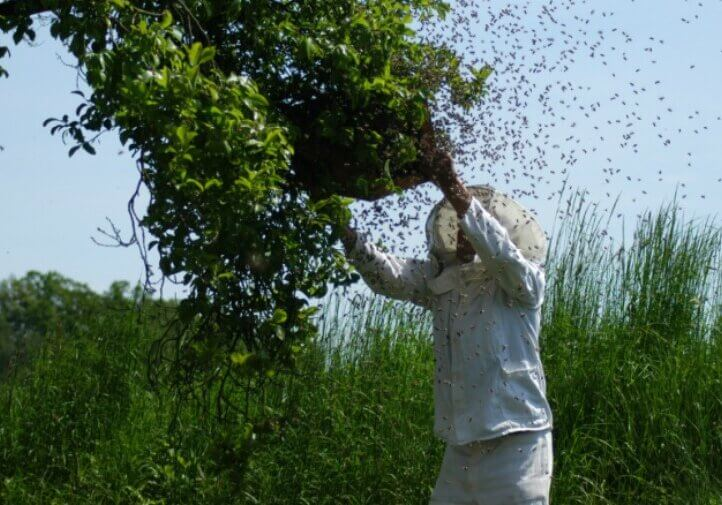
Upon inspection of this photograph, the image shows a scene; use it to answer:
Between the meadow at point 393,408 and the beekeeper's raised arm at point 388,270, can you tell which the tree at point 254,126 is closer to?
the beekeeper's raised arm at point 388,270

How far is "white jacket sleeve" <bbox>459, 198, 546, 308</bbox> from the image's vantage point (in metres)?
3.98

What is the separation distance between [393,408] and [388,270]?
196 centimetres

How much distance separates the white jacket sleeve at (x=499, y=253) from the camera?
3.98 m

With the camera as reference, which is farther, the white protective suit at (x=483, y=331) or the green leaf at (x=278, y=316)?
the white protective suit at (x=483, y=331)

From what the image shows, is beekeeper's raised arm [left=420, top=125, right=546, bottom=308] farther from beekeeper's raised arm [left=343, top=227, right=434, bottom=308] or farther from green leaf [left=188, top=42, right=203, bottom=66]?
green leaf [left=188, top=42, right=203, bottom=66]

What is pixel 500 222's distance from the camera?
4309 millimetres

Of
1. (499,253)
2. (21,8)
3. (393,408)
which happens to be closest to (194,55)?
(21,8)

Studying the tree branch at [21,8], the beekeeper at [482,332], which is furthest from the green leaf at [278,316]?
the tree branch at [21,8]

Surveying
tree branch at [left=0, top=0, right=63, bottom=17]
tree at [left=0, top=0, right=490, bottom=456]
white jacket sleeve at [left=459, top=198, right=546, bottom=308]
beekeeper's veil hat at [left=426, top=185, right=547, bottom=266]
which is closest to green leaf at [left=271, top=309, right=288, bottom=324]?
tree at [left=0, top=0, right=490, bottom=456]

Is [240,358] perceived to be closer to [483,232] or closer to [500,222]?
[483,232]

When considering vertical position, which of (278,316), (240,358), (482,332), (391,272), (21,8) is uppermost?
(21,8)

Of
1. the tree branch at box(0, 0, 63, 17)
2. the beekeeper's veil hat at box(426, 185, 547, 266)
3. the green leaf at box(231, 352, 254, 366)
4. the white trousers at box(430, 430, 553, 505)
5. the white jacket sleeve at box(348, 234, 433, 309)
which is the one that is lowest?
the white trousers at box(430, 430, 553, 505)

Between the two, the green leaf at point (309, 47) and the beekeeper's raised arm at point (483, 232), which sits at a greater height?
the green leaf at point (309, 47)

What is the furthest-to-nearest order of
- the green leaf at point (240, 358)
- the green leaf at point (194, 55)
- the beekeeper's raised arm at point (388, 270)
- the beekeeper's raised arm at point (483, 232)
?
the beekeeper's raised arm at point (388, 270)
the beekeeper's raised arm at point (483, 232)
the green leaf at point (240, 358)
the green leaf at point (194, 55)
